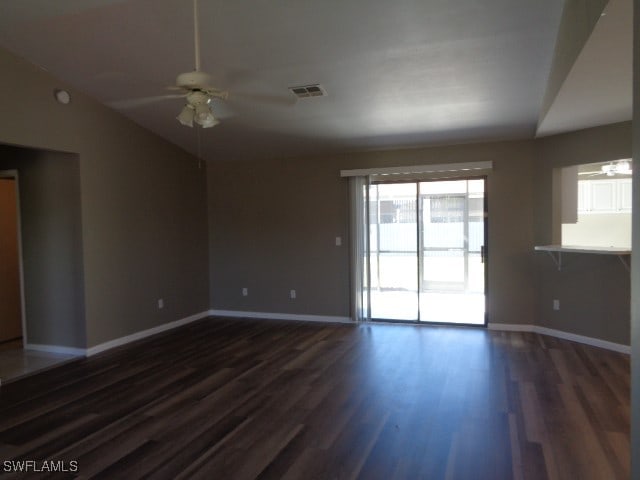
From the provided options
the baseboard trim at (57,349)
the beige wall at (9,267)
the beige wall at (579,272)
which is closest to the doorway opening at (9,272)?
the beige wall at (9,267)

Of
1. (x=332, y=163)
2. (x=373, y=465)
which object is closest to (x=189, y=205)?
(x=332, y=163)

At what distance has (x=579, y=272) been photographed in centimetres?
516

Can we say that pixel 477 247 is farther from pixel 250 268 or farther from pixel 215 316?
pixel 215 316

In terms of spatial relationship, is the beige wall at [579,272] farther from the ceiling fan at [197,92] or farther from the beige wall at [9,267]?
the beige wall at [9,267]

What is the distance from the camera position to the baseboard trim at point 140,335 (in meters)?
5.02

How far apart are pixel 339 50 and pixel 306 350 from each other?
3184 millimetres

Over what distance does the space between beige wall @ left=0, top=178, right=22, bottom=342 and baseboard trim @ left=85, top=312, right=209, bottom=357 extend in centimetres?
157

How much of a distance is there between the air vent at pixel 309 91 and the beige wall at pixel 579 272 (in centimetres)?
296

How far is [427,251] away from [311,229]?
67.6 inches

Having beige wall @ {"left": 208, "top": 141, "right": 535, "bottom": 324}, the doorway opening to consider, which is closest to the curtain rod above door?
beige wall @ {"left": 208, "top": 141, "right": 535, "bottom": 324}

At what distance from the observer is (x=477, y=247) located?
592 cm

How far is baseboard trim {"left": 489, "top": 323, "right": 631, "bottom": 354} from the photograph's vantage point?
4774 millimetres

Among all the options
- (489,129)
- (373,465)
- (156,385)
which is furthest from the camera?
(489,129)

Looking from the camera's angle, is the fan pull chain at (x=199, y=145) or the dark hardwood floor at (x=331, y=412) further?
the fan pull chain at (x=199, y=145)
